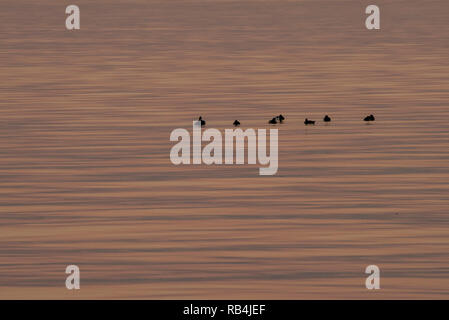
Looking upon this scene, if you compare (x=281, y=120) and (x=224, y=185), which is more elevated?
(x=281, y=120)

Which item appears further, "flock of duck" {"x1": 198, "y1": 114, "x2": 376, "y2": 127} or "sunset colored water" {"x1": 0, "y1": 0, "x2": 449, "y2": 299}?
"flock of duck" {"x1": 198, "y1": 114, "x2": 376, "y2": 127}

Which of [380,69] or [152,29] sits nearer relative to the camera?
[380,69]

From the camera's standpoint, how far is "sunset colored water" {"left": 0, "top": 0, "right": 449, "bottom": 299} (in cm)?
2103

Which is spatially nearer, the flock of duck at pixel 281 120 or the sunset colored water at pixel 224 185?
the sunset colored water at pixel 224 185

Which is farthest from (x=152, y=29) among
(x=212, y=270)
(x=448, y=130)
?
(x=212, y=270)

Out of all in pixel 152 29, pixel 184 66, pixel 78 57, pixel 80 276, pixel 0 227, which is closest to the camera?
pixel 80 276

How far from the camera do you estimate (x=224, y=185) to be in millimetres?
28500

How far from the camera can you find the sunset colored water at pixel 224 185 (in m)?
21.0

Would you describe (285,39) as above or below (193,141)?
above

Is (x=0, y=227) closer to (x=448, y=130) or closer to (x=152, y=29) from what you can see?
(x=448, y=130)

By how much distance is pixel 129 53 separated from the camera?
73312 millimetres

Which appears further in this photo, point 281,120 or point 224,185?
point 281,120
